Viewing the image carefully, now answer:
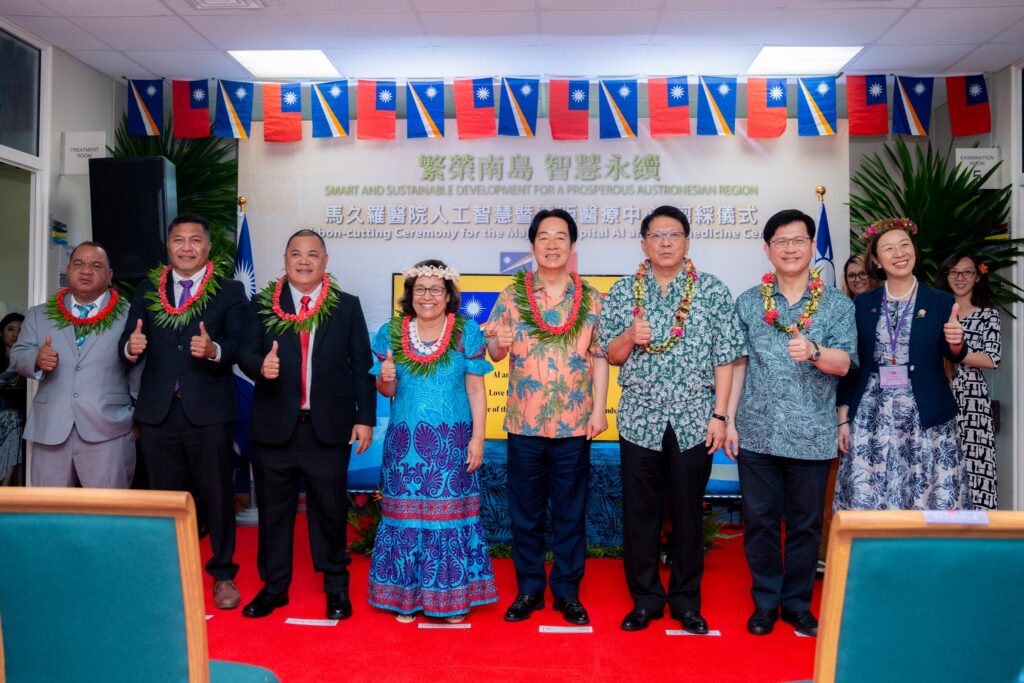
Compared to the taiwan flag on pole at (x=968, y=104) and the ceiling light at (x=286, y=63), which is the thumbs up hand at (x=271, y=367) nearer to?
the ceiling light at (x=286, y=63)

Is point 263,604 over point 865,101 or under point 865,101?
under

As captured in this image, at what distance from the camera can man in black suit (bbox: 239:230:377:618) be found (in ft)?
11.0

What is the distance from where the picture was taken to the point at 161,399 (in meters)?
3.44

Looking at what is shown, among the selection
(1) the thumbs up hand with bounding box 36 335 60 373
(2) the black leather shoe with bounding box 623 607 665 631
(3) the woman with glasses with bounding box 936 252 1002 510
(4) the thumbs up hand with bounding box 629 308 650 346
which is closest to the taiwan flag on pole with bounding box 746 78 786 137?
(3) the woman with glasses with bounding box 936 252 1002 510

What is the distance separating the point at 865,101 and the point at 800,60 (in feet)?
1.83

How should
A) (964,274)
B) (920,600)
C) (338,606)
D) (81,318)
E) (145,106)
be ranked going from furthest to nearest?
(145,106)
(964,274)
(81,318)
(338,606)
(920,600)

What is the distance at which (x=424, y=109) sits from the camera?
5.56 meters

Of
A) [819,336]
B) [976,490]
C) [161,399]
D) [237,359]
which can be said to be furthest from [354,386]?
[976,490]

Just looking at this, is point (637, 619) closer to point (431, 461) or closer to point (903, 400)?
point (431, 461)

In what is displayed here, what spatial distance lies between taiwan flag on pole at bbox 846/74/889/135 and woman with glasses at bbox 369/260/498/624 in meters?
3.54

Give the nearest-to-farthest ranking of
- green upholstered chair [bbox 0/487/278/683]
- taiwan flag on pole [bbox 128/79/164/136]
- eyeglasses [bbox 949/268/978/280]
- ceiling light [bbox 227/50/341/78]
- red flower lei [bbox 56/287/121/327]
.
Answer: green upholstered chair [bbox 0/487/278/683] → red flower lei [bbox 56/287/121/327] → eyeglasses [bbox 949/268/978/280] → ceiling light [bbox 227/50/341/78] → taiwan flag on pole [bbox 128/79/164/136]

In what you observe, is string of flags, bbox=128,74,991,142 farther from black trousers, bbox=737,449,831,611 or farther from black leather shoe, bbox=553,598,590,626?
black leather shoe, bbox=553,598,590,626

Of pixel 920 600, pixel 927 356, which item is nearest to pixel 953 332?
pixel 927 356

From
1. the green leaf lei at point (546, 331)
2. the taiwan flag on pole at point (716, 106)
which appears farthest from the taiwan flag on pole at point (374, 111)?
the green leaf lei at point (546, 331)
